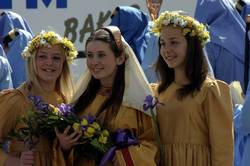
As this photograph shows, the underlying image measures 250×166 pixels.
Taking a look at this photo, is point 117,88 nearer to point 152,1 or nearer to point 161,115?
point 161,115

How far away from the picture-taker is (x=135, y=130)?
381 cm

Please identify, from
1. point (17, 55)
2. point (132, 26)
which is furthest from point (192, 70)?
point (17, 55)

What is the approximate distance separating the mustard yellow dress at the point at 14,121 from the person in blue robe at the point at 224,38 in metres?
2.19

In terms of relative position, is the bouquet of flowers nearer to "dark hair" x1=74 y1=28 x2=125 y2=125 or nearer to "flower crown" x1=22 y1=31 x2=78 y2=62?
"dark hair" x1=74 y1=28 x2=125 y2=125

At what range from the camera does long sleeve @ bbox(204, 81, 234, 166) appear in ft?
12.6

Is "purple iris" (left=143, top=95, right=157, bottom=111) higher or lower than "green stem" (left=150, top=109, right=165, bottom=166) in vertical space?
higher

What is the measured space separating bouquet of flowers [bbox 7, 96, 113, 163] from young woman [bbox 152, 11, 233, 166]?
1.35 ft

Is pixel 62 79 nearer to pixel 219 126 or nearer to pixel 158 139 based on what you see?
pixel 158 139

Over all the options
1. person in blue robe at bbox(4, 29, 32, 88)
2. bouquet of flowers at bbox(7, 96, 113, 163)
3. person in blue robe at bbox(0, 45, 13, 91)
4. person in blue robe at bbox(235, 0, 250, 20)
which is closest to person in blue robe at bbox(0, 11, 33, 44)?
person in blue robe at bbox(4, 29, 32, 88)

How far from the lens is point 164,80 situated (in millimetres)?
4129

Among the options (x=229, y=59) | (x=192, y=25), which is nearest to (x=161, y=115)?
(x=192, y=25)

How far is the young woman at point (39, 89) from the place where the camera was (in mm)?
3971

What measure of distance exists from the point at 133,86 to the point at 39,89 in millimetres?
629

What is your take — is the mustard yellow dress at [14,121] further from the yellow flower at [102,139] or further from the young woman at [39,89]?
the yellow flower at [102,139]
